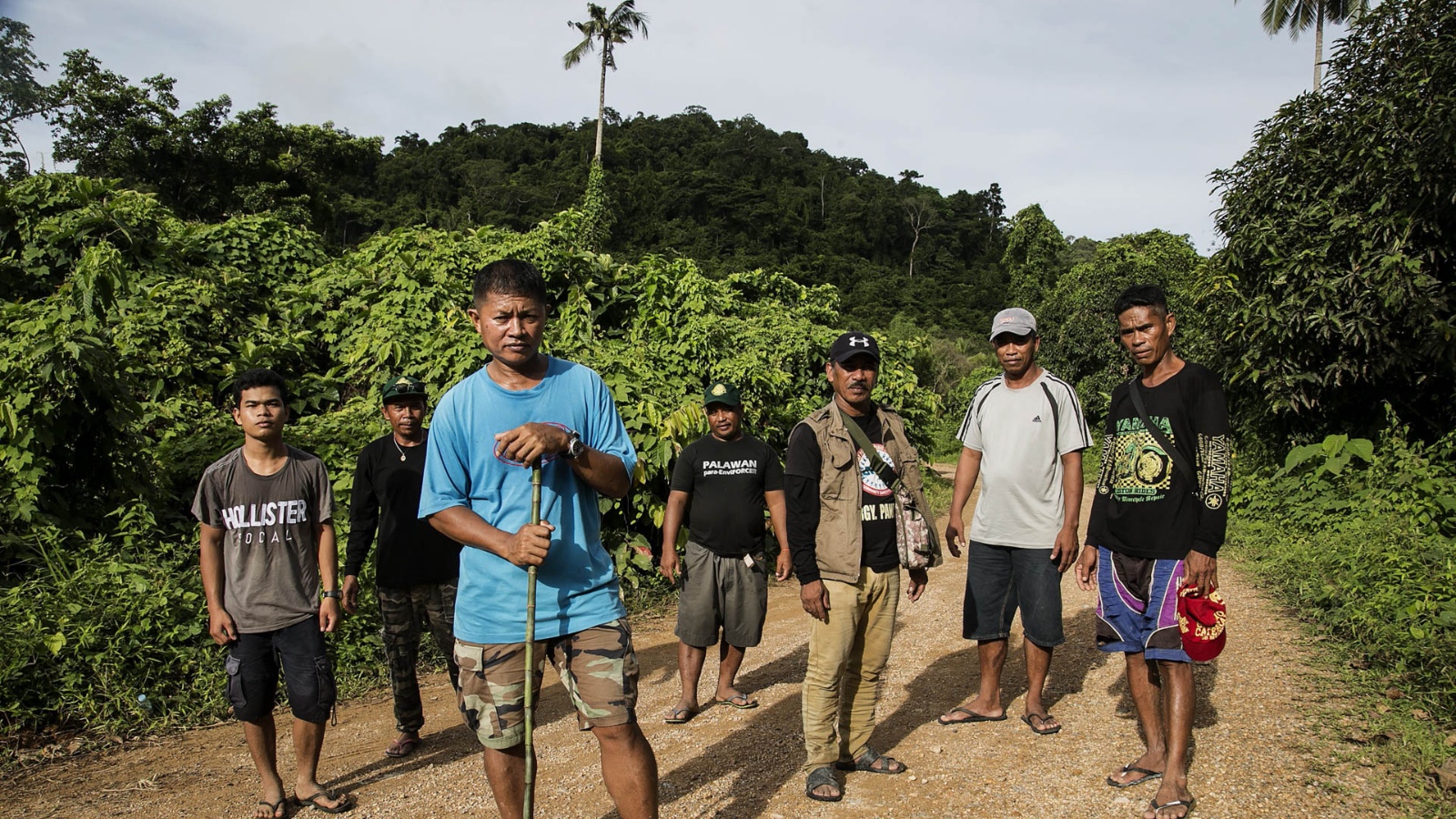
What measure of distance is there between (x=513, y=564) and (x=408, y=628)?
2.42m

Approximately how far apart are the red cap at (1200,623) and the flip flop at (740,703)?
2.43 metres

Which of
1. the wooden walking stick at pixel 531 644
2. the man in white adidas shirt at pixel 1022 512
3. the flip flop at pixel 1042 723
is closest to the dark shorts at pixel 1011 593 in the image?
the man in white adidas shirt at pixel 1022 512

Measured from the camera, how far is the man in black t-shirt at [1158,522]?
140 inches

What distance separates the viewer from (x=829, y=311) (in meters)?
13.3

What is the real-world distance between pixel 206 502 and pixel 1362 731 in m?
5.14

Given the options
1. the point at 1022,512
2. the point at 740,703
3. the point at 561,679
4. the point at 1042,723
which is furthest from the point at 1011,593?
the point at 561,679

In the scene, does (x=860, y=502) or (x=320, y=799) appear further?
(x=320, y=799)

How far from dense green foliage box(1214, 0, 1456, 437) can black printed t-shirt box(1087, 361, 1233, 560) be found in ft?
19.8

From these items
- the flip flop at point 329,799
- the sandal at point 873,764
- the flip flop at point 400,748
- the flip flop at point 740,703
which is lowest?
the flip flop at point 400,748

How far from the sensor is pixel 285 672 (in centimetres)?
390

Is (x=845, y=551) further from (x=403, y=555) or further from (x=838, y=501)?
(x=403, y=555)

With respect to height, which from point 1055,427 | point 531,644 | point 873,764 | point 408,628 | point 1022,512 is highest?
point 1055,427

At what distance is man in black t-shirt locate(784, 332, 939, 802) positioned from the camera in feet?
12.5

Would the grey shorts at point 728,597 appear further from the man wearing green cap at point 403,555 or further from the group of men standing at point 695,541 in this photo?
the man wearing green cap at point 403,555
